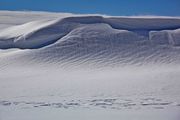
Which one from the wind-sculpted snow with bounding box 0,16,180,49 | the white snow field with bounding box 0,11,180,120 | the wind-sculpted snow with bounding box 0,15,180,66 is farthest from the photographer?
the wind-sculpted snow with bounding box 0,16,180,49

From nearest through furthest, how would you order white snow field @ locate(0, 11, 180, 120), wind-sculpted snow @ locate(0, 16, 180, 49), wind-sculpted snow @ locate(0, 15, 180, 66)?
white snow field @ locate(0, 11, 180, 120)
wind-sculpted snow @ locate(0, 15, 180, 66)
wind-sculpted snow @ locate(0, 16, 180, 49)

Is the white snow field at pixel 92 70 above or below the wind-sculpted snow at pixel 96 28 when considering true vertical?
below

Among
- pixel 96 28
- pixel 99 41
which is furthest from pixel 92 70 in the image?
pixel 96 28

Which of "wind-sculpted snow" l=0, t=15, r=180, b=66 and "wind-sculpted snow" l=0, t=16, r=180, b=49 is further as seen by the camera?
"wind-sculpted snow" l=0, t=16, r=180, b=49

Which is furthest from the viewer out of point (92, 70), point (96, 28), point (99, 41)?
point (96, 28)

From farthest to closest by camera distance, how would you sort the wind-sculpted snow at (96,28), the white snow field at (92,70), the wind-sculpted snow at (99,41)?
the wind-sculpted snow at (96,28) → the wind-sculpted snow at (99,41) → the white snow field at (92,70)

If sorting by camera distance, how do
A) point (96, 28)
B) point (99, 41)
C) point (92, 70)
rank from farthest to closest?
point (96, 28), point (99, 41), point (92, 70)

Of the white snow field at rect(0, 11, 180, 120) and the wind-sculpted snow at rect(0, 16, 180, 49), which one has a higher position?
the wind-sculpted snow at rect(0, 16, 180, 49)

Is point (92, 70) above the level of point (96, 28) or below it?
below

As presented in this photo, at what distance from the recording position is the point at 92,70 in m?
18.5

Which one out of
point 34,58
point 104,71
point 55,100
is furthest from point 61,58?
point 55,100

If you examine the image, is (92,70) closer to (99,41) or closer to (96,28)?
(99,41)

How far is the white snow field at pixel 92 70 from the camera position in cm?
961

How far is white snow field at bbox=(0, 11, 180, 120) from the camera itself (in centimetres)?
961
